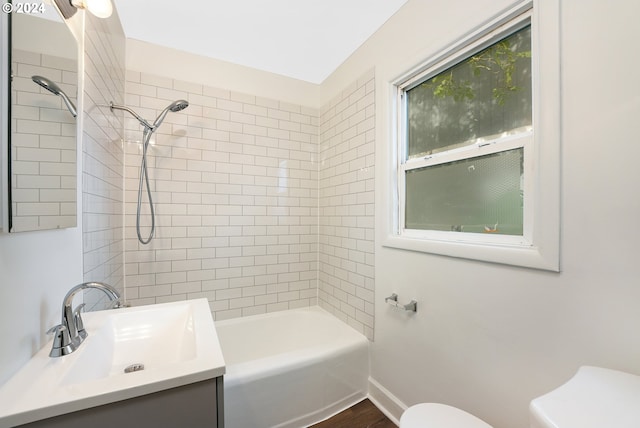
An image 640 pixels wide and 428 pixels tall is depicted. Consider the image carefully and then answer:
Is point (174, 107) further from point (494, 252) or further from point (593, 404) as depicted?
point (593, 404)

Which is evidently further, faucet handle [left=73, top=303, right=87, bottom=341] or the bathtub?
the bathtub

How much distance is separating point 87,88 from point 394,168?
1.73 meters

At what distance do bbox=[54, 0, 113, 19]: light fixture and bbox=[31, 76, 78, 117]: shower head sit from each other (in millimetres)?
323

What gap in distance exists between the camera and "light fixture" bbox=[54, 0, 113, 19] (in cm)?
103

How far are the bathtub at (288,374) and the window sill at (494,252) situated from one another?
2.99 feet

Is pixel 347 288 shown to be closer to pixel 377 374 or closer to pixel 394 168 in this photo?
pixel 377 374

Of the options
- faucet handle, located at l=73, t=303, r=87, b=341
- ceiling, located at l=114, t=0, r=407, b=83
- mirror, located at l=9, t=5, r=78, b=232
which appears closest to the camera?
mirror, located at l=9, t=5, r=78, b=232

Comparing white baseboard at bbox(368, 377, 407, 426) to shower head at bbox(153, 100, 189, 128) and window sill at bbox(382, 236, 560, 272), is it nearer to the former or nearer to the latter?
window sill at bbox(382, 236, 560, 272)

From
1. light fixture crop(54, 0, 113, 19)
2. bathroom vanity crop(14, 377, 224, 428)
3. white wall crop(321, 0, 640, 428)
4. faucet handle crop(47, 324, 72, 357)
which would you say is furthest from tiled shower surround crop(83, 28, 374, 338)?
bathroom vanity crop(14, 377, 224, 428)

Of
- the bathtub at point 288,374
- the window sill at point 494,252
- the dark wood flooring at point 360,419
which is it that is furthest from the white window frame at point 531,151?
the dark wood flooring at point 360,419

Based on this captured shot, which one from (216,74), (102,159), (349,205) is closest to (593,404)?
(349,205)

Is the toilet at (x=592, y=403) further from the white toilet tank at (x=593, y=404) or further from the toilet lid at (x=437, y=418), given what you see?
the toilet lid at (x=437, y=418)

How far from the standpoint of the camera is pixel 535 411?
0.65 m

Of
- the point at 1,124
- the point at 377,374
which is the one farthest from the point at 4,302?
the point at 377,374
